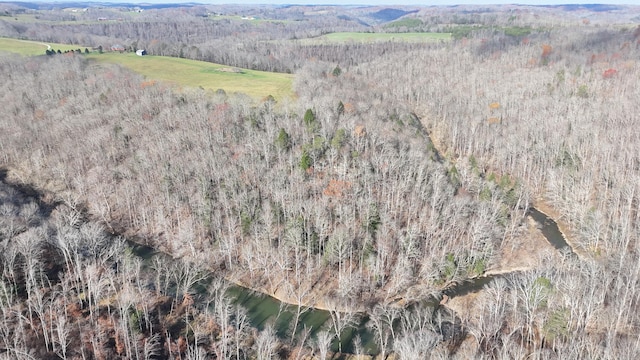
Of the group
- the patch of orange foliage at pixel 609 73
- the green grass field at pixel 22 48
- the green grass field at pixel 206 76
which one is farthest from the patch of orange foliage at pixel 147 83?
the patch of orange foliage at pixel 609 73

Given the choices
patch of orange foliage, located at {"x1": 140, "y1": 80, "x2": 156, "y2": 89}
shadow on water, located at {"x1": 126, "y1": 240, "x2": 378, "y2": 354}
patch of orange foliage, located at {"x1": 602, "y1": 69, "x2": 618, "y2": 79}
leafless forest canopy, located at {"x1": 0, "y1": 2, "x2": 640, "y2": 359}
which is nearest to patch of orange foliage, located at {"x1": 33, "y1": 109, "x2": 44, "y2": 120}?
leafless forest canopy, located at {"x1": 0, "y1": 2, "x2": 640, "y2": 359}

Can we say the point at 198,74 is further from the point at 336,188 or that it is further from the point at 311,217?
the point at 311,217

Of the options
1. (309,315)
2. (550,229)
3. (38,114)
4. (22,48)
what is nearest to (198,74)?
(38,114)

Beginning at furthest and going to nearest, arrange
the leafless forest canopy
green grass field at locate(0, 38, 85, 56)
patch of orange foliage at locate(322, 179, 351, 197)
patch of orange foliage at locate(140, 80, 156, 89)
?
green grass field at locate(0, 38, 85, 56) → patch of orange foliage at locate(140, 80, 156, 89) → patch of orange foliage at locate(322, 179, 351, 197) → the leafless forest canopy

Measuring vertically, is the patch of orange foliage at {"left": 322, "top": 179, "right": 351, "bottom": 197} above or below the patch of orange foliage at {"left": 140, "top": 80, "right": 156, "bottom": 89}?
below

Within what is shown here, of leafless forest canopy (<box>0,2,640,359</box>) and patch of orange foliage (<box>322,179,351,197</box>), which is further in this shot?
patch of orange foliage (<box>322,179,351,197</box>)

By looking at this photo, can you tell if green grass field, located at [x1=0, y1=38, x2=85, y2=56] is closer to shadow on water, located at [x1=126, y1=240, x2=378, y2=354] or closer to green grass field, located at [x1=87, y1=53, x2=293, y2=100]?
green grass field, located at [x1=87, y1=53, x2=293, y2=100]

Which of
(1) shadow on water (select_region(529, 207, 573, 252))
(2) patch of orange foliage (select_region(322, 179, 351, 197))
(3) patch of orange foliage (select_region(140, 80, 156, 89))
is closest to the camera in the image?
(1) shadow on water (select_region(529, 207, 573, 252))
